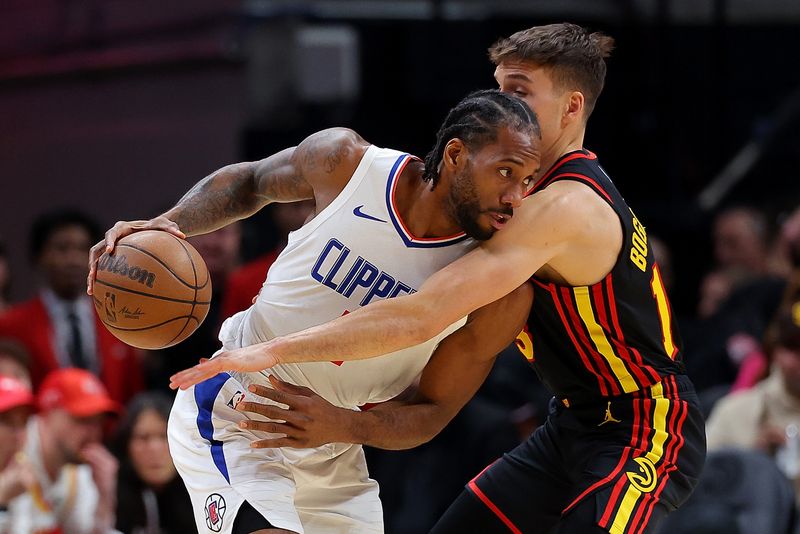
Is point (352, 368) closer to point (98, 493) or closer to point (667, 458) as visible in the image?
point (667, 458)

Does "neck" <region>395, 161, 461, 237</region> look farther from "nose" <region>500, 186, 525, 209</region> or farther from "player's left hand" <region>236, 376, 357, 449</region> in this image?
"player's left hand" <region>236, 376, 357, 449</region>

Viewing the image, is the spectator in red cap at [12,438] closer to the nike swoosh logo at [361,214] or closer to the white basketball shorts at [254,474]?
the white basketball shorts at [254,474]

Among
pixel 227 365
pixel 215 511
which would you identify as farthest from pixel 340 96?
pixel 227 365

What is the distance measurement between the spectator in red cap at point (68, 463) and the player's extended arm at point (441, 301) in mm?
2996

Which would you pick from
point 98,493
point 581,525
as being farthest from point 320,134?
point 98,493

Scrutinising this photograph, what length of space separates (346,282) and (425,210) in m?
0.34

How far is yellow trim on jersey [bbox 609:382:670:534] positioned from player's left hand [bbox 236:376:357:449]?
0.89m

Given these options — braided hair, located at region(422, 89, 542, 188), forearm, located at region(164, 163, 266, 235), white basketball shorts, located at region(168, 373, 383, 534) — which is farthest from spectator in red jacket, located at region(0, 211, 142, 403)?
braided hair, located at region(422, 89, 542, 188)

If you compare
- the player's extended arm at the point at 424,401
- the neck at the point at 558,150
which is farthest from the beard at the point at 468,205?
the neck at the point at 558,150

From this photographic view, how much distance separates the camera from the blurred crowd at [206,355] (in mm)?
6891

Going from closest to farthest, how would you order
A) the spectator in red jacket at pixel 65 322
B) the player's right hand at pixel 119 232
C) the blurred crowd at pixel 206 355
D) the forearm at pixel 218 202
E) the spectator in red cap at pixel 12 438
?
the player's right hand at pixel 119 232 → the forearm at pixel 218 202 → the spectator in red cap at pixel 12 438 → the blurred crowd at pixel 206 355 → the spectator in red jacket at pixel 65 322

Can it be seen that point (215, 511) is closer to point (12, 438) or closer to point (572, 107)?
point (572, 107)

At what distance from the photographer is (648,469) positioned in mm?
4422

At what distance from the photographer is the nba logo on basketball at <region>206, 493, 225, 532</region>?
14.5 ft
